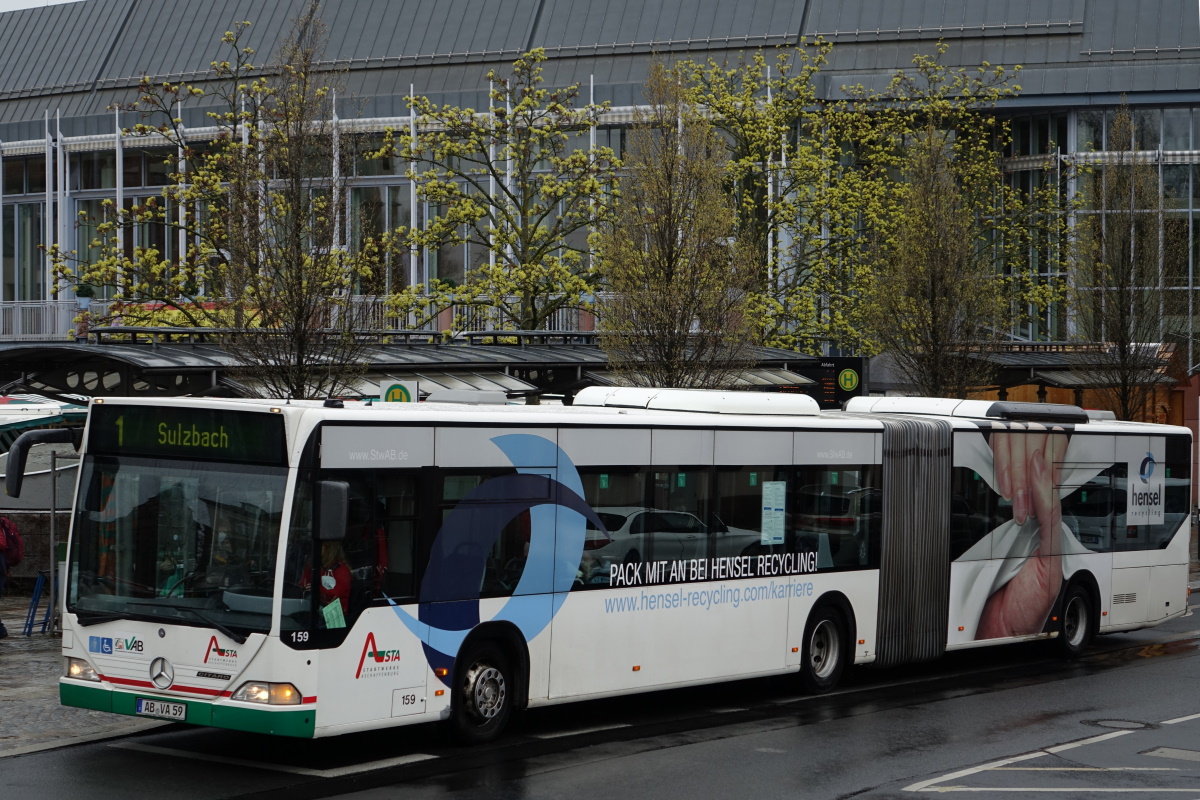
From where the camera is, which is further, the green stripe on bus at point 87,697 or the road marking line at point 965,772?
the green stripe on bus at point 87,697

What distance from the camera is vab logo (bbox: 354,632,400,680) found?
11.1 m

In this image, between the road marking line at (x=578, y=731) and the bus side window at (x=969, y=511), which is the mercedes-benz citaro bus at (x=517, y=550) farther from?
the road marking line at (x=578, y=731)

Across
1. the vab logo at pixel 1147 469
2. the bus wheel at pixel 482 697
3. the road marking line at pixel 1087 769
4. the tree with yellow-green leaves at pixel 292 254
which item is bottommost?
the road marking line at pixel 1087 769

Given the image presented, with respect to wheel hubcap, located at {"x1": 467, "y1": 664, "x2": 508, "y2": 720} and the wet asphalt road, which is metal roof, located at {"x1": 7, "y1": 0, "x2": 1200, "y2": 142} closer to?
the wet asphalt road

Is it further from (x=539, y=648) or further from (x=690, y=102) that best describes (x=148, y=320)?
(x=539, y=648)

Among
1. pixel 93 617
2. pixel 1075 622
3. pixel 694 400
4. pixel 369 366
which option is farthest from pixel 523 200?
pixel 93 617

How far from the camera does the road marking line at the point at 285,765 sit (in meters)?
11.1

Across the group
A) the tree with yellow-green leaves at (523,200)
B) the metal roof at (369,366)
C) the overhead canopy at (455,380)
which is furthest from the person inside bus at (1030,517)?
the tree with yellow-green leaves at (523,200)

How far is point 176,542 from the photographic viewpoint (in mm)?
11039

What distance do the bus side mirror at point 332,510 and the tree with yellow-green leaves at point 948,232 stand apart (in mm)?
21608

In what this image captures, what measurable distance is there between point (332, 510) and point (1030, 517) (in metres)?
10.5

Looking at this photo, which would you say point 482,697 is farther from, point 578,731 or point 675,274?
point 675,274

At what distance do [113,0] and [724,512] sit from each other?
5215 centimetres

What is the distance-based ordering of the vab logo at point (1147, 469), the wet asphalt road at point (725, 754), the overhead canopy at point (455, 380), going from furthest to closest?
the overhead canopy at point (455, 380), the vab logo at point (1147, 469), the wet asphalt road at point (725, 754)
